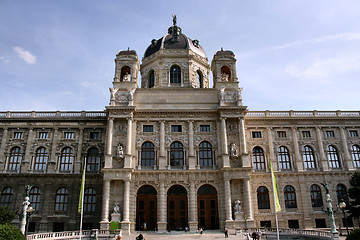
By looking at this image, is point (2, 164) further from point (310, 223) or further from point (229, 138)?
point (310, 223)

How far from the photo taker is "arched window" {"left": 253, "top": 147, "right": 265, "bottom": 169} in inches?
1692

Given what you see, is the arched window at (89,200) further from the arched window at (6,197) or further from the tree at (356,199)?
the tree at (356,199)

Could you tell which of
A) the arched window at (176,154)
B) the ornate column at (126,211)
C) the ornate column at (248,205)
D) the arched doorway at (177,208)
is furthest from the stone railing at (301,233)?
the ornate column at (126,211)

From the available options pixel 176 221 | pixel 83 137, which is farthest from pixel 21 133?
pixel 176 221

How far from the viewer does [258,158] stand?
43312 millimetres

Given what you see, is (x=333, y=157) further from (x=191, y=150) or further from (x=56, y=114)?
(x=56, y=114)

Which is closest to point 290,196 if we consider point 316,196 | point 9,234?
point 316,196

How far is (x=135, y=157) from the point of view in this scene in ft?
130

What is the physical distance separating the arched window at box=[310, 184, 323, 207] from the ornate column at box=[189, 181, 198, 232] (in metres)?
16.8

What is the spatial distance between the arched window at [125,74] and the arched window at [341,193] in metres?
33.7

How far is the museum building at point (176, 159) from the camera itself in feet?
A: 124

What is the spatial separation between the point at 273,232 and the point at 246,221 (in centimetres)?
344

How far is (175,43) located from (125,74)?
408 inches

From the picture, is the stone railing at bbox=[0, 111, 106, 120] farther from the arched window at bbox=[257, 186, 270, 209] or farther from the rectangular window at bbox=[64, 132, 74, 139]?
the arched window at bbox=[257, 186, 270, 209]
